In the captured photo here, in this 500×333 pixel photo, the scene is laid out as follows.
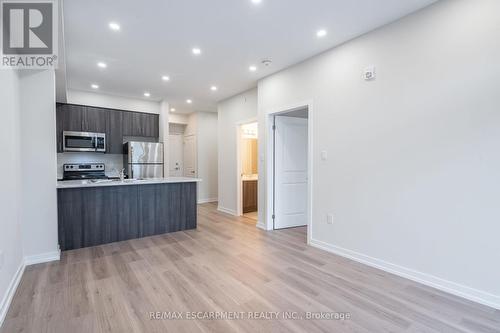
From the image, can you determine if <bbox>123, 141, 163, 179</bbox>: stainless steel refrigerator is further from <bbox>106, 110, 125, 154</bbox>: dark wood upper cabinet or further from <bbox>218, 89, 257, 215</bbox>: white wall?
<bbox>218, 89, 257, 215</bbox>: white wall

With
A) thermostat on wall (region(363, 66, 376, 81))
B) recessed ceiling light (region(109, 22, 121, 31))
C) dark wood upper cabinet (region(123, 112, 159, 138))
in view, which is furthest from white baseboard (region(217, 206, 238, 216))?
recessed ceiling light (region(109, 22, 121, 31))

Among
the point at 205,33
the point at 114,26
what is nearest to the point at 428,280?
the point at 205,33

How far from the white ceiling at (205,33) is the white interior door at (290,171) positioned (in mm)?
1151

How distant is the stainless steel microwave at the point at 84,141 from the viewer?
5.30 m

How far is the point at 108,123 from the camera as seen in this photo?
19.1 feet

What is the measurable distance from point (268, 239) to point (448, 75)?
10.3 ft

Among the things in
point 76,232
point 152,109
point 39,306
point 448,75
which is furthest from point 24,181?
point 448,75

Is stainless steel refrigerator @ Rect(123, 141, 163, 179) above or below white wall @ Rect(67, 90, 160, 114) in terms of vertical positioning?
below

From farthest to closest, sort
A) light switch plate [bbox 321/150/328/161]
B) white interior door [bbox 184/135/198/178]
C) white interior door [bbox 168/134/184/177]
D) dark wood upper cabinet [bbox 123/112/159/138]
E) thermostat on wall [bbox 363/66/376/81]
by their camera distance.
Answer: white interior door [bbox 168/134/184/177], white interior door [bbox 184/135/198/178], dark wood upper cabinet [bbox 123/112/159/138], light switch plate [bbox 321/150/328/161], thermostat on wall [bbox 363/66/376/81]

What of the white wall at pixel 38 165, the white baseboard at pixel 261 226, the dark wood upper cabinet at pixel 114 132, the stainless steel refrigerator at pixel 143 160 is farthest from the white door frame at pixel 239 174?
the white wall at pixel 38 165

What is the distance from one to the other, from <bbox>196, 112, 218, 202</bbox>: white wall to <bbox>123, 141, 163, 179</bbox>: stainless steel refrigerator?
161 centimetres

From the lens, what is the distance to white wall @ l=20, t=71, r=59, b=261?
3076 millimetres

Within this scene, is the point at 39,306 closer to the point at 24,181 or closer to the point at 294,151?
the point at 24,181

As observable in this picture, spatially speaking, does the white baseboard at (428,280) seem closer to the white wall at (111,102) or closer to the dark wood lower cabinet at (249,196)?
the dark wood lower cabinet at (249,196)
